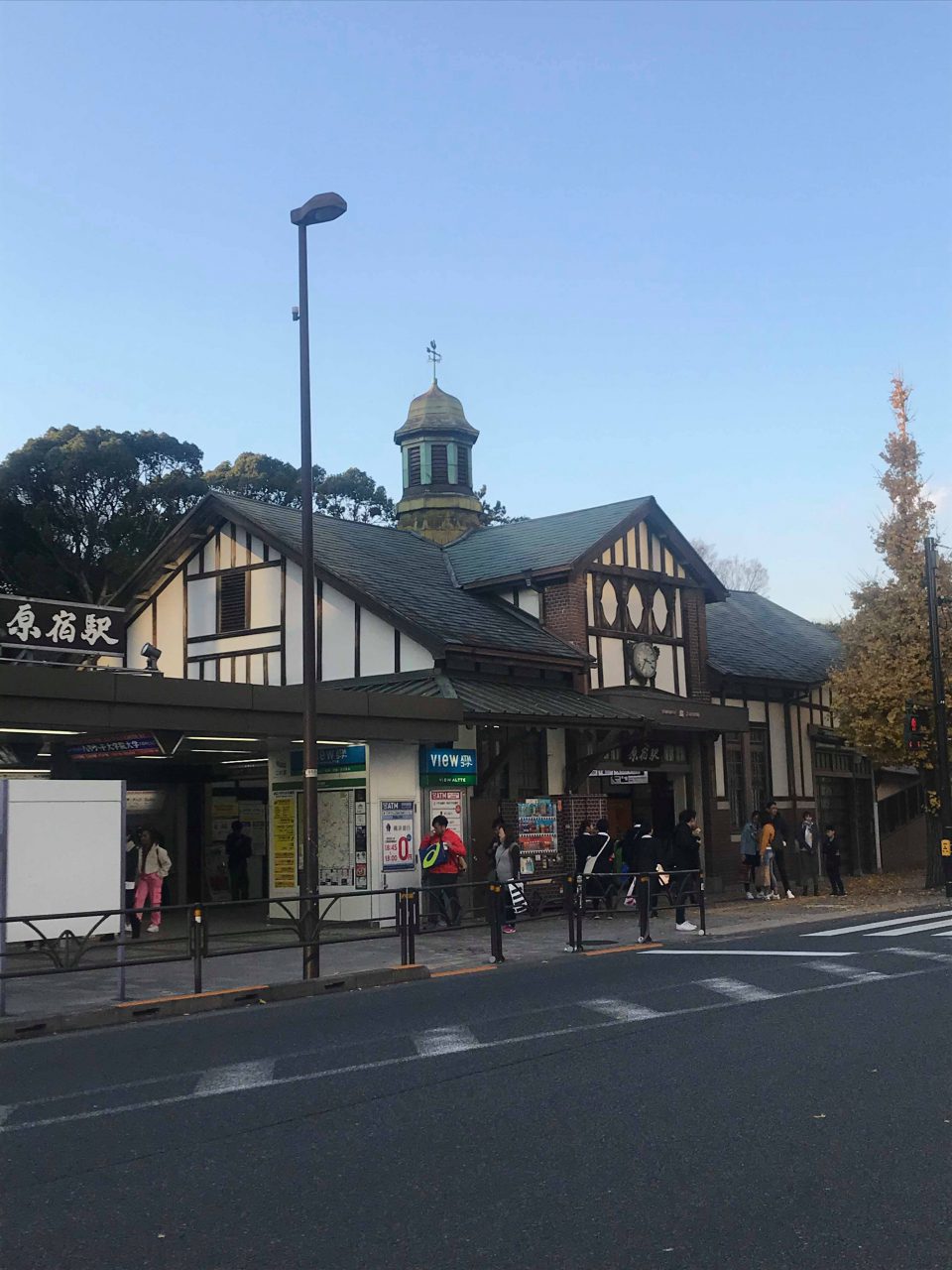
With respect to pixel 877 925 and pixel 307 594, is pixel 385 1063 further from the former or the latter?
pixel 877 925

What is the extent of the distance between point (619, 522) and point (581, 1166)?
22.0 m

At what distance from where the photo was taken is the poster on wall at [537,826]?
23.3 metres

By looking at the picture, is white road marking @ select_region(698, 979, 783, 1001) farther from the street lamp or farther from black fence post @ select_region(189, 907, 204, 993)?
black fence post @ select_region(189, 907, 204, 993)

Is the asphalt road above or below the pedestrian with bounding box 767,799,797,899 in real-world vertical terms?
below

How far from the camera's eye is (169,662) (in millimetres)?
28000

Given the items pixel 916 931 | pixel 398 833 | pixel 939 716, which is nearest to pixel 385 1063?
pixel 916 931

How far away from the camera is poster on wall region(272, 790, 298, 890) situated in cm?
2234

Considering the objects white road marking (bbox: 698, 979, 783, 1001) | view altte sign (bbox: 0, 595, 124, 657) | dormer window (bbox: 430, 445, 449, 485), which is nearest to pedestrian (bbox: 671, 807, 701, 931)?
white road marking (bbox: 698, 979, 783, 1001)

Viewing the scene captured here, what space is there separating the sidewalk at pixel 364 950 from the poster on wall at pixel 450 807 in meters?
2.06

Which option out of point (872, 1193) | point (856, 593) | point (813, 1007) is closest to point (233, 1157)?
point (872, 1193)

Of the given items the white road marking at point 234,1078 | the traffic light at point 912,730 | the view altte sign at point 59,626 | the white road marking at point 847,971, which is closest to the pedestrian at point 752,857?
the traffic light at point 912,730

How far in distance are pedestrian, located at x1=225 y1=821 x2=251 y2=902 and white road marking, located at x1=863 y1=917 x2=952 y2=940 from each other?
1232cm

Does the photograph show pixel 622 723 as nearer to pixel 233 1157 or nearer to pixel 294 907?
pixel 294 907

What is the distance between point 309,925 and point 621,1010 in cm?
461
